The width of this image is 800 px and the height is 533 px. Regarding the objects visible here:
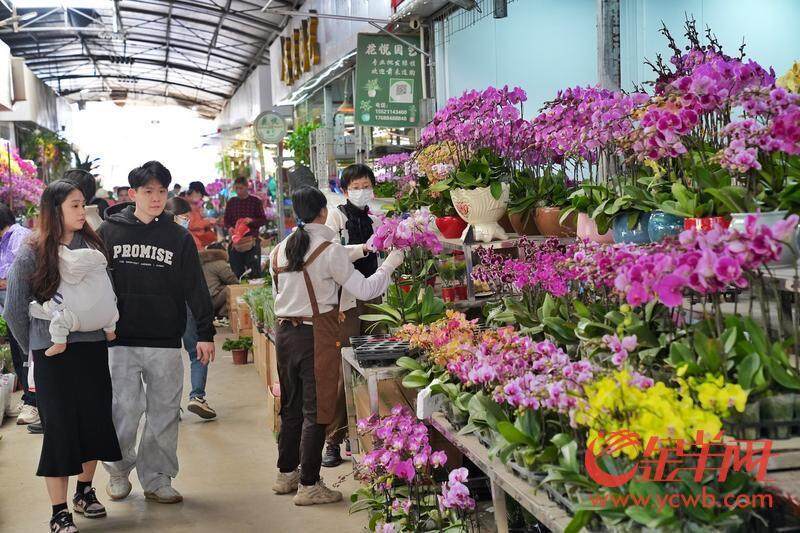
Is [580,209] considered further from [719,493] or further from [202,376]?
[202,376]

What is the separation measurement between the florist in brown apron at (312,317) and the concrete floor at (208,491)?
223mm

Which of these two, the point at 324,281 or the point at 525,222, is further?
the point at 324,281

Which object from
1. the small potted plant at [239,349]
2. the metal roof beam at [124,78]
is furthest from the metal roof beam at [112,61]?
the small potted plant at [239,349]

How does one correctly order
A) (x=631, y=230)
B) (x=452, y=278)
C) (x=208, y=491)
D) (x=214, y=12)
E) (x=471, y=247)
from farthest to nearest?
(x=214, y=12) < (x=208, y=491) < (x=452, y=278) < (x=471, y=247) < (x=631, y=230)

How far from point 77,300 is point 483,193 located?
6.17ft

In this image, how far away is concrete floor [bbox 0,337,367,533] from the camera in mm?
4328

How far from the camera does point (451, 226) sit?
416 cm

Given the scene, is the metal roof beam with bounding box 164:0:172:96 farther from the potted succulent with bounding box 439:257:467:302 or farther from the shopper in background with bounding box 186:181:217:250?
the potted succulent with bounding box 439:257:467:302

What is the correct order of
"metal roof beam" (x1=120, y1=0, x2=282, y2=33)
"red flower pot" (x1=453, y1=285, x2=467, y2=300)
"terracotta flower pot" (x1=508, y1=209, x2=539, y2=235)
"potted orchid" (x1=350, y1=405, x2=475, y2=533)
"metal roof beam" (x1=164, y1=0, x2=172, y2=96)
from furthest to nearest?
"metal roof beam" (x1=164, y1=0, x2=172, y2=96), "metal roof beam" (x1=120, y1=0, x2=282, y2=33), "red flower pot" (x1=453, y1=285, x2=467, y2=300), "terracotta flower pot" (x1=508, y1=209, x2=539, y2=235), "potted orchid" (x1=350, y1=405, x2=475, y2=533)

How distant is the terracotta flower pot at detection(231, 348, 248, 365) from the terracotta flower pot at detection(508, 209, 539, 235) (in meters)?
5.21

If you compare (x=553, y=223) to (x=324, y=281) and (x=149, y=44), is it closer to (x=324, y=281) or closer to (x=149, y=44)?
(x=324, y=281)

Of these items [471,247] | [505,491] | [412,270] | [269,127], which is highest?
[269,127]

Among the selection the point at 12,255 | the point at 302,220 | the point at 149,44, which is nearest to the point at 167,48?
the point at 149,44

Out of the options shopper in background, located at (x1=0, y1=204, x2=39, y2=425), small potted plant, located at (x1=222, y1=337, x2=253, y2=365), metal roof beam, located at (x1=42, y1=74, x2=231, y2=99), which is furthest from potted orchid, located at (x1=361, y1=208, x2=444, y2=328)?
metal roof beam, located at (x1=42, y1=74, x2=231, y2=99)
